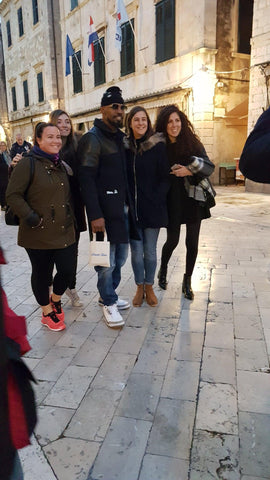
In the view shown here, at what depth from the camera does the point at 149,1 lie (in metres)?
15.0

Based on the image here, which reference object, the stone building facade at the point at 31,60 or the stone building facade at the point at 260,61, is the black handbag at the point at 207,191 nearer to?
the stone building facade at the point at 260,61

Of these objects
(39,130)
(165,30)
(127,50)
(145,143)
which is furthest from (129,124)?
(127,50)

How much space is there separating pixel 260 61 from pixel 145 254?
34.2 feet

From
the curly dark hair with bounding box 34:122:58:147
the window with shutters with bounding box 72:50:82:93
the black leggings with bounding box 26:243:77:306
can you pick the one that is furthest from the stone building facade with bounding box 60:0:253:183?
the black leggings with bounding box 26:243:77:306

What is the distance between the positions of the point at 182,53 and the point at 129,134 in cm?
1200

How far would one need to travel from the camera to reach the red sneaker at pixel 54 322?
3488mm

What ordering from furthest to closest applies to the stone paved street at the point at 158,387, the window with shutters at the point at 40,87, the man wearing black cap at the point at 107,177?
the window with shutters at the point at 40,87 → the man wearing black cap at the point at 107,177 → the stone paved street at the point at 158,387

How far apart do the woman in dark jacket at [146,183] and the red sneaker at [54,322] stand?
35.6 inches

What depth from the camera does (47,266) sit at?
3367mm

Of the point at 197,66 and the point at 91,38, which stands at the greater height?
the point at 91,38

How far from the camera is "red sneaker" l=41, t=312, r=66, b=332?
3488 mm

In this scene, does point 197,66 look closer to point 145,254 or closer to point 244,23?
point 244,23

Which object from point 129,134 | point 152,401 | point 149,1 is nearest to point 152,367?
point 152,401

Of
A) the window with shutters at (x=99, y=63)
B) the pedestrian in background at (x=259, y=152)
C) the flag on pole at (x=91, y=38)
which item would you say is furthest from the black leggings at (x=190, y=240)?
the window with shutters at (x=99, y=63)
